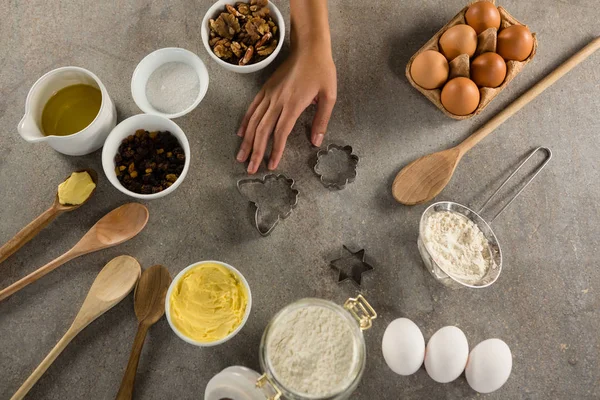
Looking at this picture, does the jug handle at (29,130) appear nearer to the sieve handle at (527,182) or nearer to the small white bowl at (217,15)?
the small white bowl at (217,15)

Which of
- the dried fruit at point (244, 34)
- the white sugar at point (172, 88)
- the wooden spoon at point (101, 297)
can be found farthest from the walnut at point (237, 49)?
the wooden spoon at point (101, 297)

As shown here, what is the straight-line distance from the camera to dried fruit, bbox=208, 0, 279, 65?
41.0 inches

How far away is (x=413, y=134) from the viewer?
3.72 ft

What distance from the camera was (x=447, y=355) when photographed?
3.04 ft

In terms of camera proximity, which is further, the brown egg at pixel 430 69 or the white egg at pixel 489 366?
the brown egg at pixel 430 69

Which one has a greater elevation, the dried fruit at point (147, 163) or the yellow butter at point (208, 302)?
the dried fruit at point (147, 163)

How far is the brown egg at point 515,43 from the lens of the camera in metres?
1.07

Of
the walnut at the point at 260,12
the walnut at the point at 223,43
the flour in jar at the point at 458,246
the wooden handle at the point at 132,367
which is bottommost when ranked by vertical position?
the wooden handle at the point at 132,367

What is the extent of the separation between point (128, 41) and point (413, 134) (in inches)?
27.4

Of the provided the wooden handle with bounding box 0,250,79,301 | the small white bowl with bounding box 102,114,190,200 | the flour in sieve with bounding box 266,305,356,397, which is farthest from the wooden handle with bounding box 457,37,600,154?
the wooden handle with bounding box 0,250,79,301

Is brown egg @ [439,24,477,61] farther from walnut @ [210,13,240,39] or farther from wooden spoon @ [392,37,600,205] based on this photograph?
walnut @ [210,13,240,39]

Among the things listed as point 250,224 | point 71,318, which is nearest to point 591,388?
point 250,224

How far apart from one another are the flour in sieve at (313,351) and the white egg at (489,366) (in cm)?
25

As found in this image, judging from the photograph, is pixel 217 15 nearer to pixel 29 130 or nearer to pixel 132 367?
pixel 29 130
